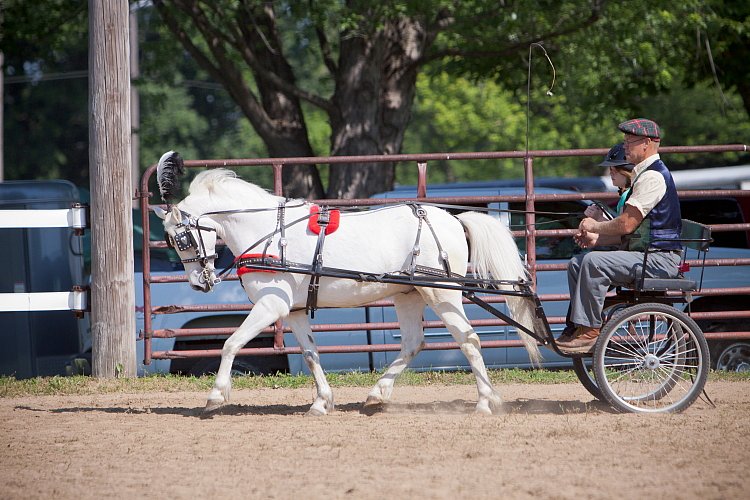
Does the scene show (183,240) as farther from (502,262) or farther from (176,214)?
(502,262)

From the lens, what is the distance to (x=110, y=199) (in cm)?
933

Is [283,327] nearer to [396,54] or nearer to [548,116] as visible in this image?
[396,54]

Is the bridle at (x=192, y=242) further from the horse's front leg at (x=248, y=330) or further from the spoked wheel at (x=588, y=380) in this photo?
the spoked wheel at (x=588, y=380)

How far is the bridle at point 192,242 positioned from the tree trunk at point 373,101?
20.2 ft

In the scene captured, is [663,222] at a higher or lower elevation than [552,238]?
higher

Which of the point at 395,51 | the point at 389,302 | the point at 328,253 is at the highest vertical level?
the point at 395,51

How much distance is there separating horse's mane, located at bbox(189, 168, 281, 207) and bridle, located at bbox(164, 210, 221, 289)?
0.86 ft

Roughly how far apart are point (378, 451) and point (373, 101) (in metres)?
8.41

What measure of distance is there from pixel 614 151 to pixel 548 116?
75.4 feet

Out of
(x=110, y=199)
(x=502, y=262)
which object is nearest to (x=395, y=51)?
(x=110, y=199)

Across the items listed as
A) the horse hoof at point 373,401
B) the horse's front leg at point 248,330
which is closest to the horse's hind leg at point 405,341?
the horse hoof at point 373,401

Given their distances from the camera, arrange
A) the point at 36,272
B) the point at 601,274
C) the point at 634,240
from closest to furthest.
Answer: the point at 601,274
the point at 634,240
the point at 36,272

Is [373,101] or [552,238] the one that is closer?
[552,238]

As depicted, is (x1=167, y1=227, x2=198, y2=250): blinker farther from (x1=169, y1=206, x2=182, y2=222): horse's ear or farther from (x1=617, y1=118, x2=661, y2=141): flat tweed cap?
(x1=617, y1=118, x2=661, y2=141): flat tweed cap
